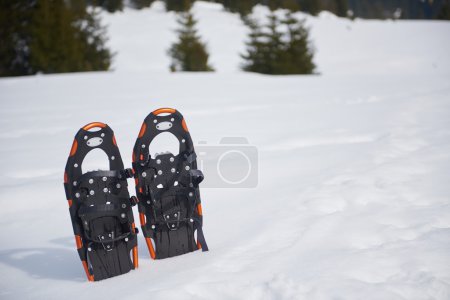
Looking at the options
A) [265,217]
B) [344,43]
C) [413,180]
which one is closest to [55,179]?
[265,217]

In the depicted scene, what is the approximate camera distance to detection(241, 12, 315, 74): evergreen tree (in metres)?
26.4

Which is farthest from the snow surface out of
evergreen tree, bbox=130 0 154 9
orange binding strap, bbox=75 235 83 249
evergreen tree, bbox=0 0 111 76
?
evergreen tree, bbox=130 0 154 9

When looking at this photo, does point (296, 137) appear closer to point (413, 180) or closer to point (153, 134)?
point (413, 180)

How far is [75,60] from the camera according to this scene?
21734 mm

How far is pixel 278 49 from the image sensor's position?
2648 centimetres

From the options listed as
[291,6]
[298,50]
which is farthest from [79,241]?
[298,50]

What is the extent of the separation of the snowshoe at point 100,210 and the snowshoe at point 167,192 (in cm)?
14

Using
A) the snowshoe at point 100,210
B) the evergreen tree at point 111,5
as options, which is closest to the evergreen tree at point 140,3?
the evergreen tree at point 111,5

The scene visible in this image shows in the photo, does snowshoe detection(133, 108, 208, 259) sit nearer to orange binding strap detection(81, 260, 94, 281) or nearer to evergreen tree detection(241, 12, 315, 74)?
orange binding strap detection(81, 260, 94, 281)

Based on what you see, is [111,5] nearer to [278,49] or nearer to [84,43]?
[84,43]

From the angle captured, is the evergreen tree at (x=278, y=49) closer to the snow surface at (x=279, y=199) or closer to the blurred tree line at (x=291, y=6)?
the blurred tree line at (x=291, y=6)

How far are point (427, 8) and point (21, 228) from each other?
164 meters

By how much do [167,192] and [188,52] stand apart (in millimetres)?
23677

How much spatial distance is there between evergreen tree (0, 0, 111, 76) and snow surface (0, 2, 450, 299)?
35.3 ft
